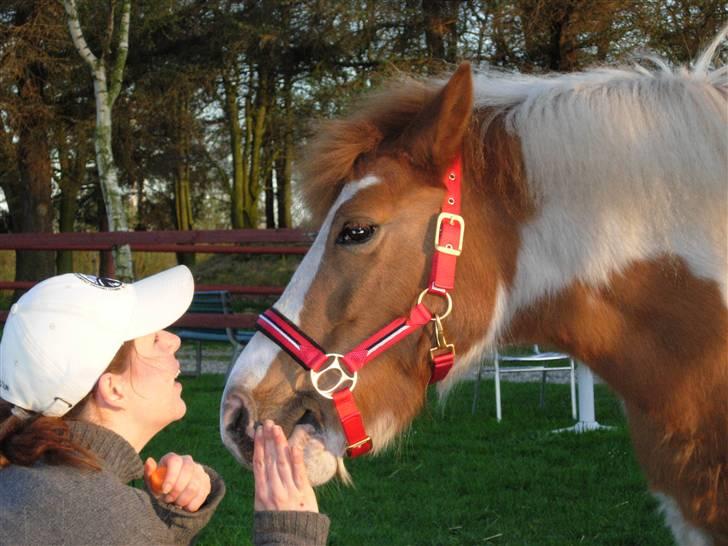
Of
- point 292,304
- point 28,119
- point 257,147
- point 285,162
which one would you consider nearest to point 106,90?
point 28,119

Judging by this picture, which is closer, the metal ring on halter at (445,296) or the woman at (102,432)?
the woman at (102,432)

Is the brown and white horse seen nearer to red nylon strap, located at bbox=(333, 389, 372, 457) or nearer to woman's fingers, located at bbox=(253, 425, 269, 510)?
red nylon strap, located at bbox=(333, 389, 372, 457)

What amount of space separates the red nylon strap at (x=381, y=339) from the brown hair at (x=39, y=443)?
814 mm

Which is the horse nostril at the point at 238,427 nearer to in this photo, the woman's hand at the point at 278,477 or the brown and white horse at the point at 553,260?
the brown and white horse at the point at 553,260

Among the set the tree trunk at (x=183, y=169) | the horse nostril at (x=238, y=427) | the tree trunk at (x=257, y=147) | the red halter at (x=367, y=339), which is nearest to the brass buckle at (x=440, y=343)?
the red halter at (x=367, y=339)

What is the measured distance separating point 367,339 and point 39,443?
95cm

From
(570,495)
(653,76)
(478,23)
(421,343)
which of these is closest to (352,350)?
(421,343)

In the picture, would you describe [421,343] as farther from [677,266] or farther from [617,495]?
[617,495]

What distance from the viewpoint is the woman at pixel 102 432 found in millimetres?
1581

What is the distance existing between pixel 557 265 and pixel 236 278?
15617 millimetres

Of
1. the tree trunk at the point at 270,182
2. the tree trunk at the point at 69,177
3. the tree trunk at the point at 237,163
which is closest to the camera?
the tree trunk at the point at 69,177

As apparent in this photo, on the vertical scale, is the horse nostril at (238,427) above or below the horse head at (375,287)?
below

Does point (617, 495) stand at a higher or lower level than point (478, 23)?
lower

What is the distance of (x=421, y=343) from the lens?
2.38m
